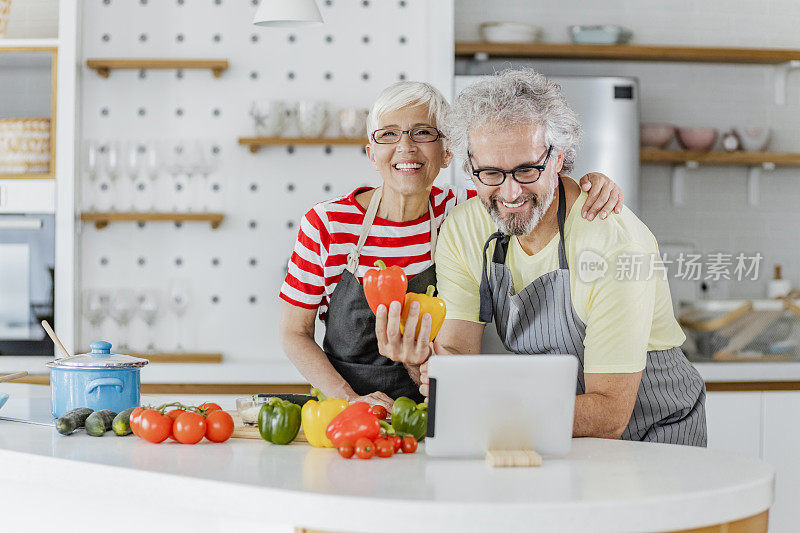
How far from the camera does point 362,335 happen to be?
2502 millimetres

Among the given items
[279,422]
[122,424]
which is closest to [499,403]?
[279,422]

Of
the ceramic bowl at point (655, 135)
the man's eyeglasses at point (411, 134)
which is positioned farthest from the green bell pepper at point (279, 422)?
the ceramic bowl at point (655, 135)

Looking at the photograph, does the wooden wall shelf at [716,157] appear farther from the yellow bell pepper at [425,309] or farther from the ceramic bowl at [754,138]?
the yellow bell pepper at [425,309]

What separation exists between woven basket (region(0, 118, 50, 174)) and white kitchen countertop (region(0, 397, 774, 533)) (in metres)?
2.21

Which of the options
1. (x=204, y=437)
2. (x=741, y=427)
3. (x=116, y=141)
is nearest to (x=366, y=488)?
(x=204, y=437)

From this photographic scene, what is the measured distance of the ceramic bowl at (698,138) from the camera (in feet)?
13.8

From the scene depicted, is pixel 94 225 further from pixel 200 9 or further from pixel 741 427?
pixel 741 427

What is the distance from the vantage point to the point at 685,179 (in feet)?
14.8

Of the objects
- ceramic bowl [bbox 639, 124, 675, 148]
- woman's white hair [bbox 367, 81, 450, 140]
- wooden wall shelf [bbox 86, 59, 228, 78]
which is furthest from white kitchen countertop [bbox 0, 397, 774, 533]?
ceramic bowl [bbox 639, 124, 675, 148]

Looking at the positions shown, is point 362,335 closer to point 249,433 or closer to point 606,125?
point 249,433

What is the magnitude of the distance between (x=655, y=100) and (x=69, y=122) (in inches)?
109

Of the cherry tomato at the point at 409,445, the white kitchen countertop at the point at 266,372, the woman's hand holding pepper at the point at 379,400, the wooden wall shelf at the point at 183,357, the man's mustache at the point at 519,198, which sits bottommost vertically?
the white kitchen countertop at the point at 266,372

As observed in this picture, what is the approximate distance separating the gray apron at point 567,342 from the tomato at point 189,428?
766 millimetres

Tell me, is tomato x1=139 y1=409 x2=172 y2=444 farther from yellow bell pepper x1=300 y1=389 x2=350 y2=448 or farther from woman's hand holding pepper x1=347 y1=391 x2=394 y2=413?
woman's hand holding pepper x1=347 y1=391 x2=394 y2=413
